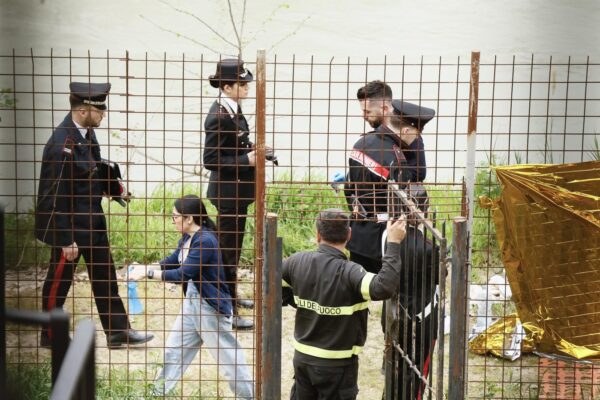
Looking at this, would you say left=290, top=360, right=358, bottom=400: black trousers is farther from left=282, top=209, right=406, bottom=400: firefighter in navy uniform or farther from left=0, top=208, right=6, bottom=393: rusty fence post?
left=0, top=208, right=6, bottom=393: rusty fence post

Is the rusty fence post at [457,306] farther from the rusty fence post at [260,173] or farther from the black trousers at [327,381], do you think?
the rusty fence post at [260,173]

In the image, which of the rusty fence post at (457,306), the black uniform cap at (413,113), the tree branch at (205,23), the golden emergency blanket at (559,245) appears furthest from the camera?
the tree branch at (205,23)

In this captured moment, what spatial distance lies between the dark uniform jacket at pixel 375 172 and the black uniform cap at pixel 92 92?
150cm

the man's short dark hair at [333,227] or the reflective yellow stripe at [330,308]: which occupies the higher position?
the man's short dark hair at [333,227]

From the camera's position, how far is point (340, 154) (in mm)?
10469

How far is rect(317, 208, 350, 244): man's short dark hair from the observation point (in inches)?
210

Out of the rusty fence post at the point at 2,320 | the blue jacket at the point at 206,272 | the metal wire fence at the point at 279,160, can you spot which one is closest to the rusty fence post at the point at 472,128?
the metal wire fence at the point at 279,160

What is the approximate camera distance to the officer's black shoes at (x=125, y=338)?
6094 millimetres

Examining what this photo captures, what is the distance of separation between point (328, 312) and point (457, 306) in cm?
100

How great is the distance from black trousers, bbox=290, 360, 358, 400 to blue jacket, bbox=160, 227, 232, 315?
767mm

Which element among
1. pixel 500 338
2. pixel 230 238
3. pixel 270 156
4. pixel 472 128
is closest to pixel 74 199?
pixel 270 156

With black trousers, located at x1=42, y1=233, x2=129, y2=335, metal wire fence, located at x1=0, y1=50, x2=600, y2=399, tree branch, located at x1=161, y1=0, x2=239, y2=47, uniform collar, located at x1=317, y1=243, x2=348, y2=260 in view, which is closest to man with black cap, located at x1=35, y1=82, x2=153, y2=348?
black trousers, located at x1=42, y1=233, x2=129, y2=335

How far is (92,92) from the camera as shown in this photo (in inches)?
234

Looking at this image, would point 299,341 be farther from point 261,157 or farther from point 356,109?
point 356,109
